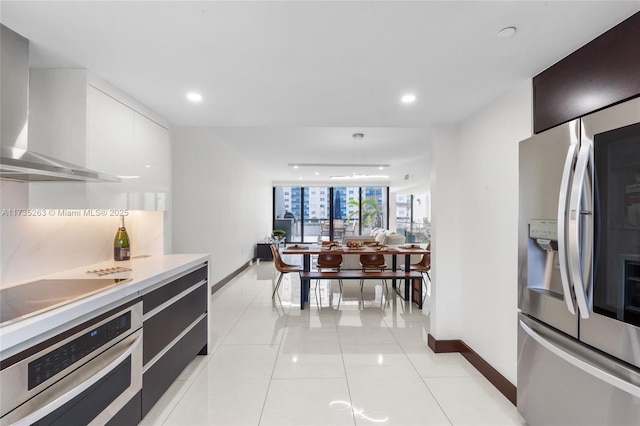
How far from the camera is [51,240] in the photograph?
2119mm

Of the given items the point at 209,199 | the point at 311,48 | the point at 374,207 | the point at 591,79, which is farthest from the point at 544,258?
the point at 374,207

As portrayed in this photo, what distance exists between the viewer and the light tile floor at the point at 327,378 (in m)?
2.10

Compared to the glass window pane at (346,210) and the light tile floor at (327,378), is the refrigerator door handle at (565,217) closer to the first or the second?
the light tile floor at (327,378)

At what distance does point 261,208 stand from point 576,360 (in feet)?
29.2

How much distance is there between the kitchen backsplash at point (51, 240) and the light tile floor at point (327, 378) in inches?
49.8

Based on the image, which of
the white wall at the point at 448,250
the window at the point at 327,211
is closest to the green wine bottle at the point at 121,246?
the white wall at the point at 448,250

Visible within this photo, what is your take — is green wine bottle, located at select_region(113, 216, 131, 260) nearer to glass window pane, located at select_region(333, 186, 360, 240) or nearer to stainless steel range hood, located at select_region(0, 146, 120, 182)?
stainless steel range hood, located at select_region(0, 146, 120, 182)

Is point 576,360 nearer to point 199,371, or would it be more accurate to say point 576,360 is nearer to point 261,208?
point 199,371

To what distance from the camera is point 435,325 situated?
308 cm

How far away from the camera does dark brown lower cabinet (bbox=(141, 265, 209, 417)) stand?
6.41 ft

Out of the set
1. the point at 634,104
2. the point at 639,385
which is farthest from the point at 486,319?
the point at 634,104

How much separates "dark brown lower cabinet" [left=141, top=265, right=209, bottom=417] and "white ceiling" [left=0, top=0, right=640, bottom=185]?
4.94 ft

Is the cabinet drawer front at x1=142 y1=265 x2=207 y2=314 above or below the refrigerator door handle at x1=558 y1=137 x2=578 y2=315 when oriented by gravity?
below

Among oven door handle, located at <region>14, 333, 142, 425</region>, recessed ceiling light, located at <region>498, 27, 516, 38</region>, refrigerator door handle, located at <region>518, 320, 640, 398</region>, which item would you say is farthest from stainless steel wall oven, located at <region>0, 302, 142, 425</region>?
recessed ceiling light, located at <region>498, 27, 516, 38</region>
